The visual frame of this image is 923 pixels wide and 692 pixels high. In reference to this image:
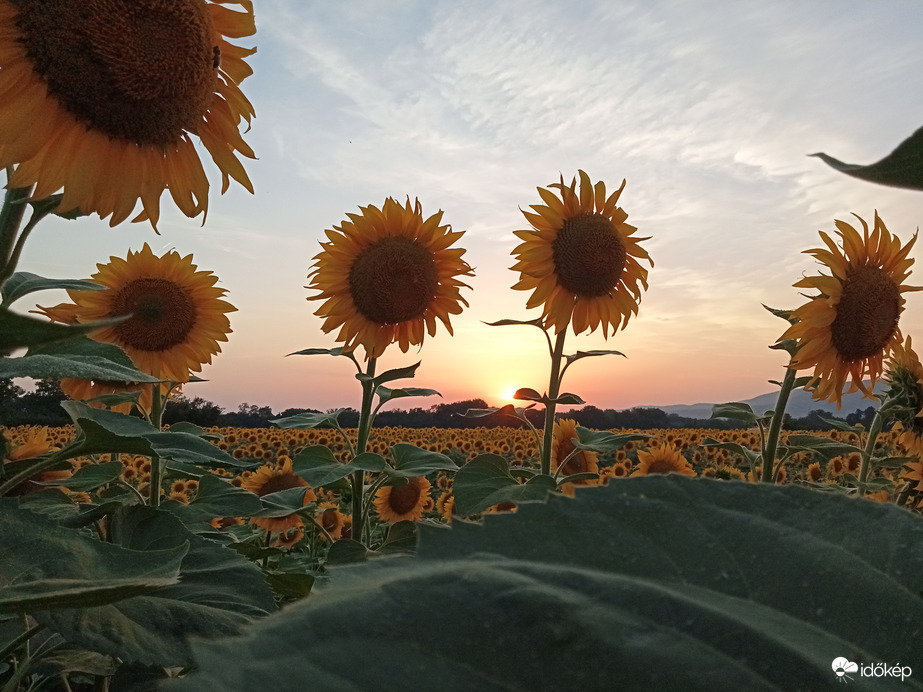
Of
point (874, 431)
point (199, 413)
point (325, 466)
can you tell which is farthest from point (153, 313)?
point (199, 413)

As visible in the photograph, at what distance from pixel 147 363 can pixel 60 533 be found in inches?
70.9

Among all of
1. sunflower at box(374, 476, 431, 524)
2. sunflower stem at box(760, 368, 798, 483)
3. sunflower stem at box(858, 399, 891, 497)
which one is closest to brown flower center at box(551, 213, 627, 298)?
sunflower stem at box(760, 368, 798, 483)

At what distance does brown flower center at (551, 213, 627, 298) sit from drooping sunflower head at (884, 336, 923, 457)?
1.31 metres

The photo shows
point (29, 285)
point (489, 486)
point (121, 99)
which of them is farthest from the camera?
point (489, 486)

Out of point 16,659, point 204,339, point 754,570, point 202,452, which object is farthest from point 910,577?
point 204,339

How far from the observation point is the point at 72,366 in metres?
0.97

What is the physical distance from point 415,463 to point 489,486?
440 millimetres

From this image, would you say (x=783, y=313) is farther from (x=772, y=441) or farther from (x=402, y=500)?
(x=402, y=500)

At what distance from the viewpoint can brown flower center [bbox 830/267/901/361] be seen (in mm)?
2602

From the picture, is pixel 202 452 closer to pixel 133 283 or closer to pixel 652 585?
pixel 652 585

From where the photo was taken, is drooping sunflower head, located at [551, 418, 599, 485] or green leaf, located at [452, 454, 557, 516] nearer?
green leaf, located at [452, 454, 557, 516]

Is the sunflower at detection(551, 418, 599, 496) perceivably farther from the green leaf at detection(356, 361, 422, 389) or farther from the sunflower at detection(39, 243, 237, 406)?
the sunflower at detection(39, 243, 237, 406)

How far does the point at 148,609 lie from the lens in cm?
95

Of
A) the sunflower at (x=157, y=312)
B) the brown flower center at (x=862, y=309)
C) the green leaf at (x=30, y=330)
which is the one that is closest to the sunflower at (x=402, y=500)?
the sunflower at (x=157, y=312)
